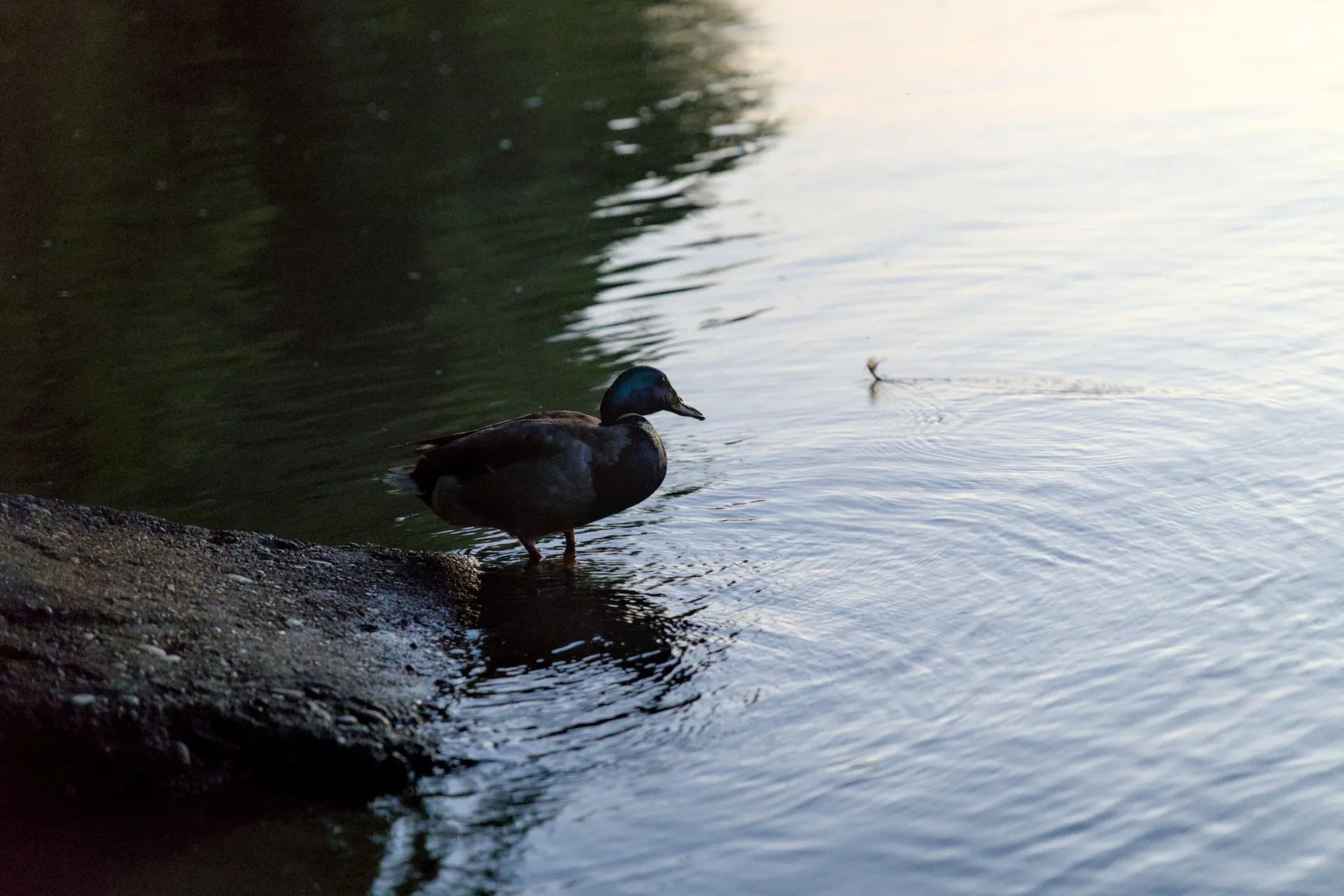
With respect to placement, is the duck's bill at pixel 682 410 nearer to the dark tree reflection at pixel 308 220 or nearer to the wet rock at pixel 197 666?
the wet rock at pixel 197 666

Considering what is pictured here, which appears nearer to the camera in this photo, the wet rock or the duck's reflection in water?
the duck's reflection in water

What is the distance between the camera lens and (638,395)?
6988 mm

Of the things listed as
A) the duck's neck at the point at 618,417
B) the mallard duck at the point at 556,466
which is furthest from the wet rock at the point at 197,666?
the duck's neck at the point at 618,417

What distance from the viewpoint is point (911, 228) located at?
1196 cm

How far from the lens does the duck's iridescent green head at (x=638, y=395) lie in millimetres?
6973

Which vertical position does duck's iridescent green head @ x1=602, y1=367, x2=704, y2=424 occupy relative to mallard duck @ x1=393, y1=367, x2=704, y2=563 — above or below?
above

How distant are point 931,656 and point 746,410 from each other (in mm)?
3402

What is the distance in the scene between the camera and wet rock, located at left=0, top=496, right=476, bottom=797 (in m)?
4.88

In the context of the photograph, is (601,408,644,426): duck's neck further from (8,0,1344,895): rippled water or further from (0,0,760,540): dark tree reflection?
(0,0,760,540): dark tree reflection

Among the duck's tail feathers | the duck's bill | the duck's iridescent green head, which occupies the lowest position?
the duck's tail feathers

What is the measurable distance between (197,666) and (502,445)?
204 centimetres

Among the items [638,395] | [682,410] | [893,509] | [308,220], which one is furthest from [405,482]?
[308,220]

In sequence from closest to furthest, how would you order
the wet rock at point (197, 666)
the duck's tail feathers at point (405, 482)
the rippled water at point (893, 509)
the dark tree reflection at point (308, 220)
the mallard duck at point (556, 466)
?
1. the rippled water at point (893, 509)
2. the wet rock at point (197, 666)
3. the mallard duck at point (556, 466)
4. the duck's tail feathers at point (405, 482)
5. the dark tree reflection at point (308, 220)

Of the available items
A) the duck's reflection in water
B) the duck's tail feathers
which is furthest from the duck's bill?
the duck's tail feathers
